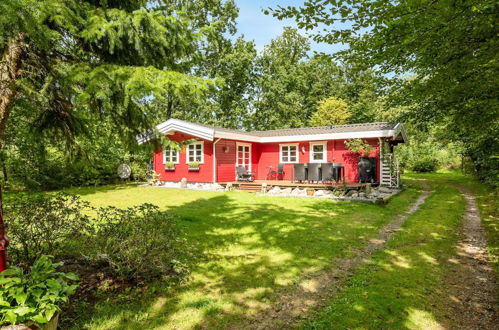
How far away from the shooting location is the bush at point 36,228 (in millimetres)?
3637

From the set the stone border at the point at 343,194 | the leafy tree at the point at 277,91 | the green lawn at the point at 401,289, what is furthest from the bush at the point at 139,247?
the leafy tree at the point at 277,91

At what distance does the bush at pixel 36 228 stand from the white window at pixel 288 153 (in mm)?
14174

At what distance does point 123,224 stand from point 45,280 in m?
1.55

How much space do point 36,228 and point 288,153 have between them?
14.7 meters

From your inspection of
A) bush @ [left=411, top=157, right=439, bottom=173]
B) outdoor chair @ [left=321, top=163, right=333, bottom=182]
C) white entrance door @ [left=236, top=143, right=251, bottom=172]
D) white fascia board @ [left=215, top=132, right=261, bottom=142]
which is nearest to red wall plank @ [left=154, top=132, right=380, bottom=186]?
white entrance door @ [left=236, top=143, right=251, bottom=172]

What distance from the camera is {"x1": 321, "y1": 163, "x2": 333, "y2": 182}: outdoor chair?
47.8 feet

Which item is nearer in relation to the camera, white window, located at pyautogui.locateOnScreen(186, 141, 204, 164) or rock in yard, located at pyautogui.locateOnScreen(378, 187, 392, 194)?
rock in yard, located at pyautogui.locateOnScreen(378, 187, 392, 194)

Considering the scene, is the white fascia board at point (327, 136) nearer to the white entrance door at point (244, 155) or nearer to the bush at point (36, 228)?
the white entrance door at point (244, 155)

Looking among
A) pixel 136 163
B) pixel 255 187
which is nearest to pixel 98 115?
pixel 255 187

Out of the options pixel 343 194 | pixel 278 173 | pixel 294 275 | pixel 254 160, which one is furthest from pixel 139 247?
pixel 254 160

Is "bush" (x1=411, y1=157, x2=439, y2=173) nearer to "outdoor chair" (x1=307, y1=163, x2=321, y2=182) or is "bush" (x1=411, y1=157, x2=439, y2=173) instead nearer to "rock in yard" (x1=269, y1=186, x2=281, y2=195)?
"outdoor chair" (x1=307, y1=163, x2=321, y2=182)

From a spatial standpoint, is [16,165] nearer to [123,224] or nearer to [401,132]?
[123,224]

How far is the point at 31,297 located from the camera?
2271 millimetres

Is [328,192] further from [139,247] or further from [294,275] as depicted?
[139,247]
